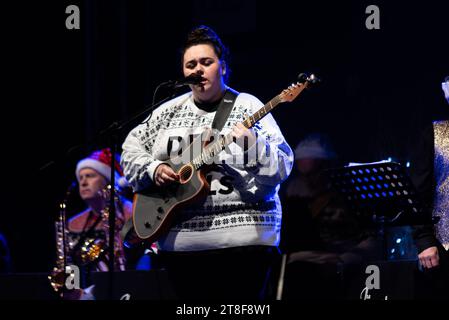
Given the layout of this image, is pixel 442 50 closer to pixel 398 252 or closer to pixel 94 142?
pixel 398 252

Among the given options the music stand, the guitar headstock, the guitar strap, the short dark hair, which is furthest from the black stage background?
the music stand

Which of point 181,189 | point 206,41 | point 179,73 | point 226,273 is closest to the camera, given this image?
point 226,273

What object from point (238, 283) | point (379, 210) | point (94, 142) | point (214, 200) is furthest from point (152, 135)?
point (379, 210)

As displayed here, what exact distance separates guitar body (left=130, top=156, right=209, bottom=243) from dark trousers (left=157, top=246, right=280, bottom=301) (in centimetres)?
22

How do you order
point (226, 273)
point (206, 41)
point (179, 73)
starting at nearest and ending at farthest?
point (226, 273) → point (206, 41) → point (179, 73)

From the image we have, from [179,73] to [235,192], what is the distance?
2.40 meters

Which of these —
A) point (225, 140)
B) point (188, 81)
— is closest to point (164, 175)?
point (225, 140)

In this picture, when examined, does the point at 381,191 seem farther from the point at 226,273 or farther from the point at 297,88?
the point at 226,273

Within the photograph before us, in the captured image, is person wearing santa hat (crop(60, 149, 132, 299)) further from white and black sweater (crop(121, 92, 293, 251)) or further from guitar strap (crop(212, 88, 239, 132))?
guitar strap (crop(212, 88, 239, 132))

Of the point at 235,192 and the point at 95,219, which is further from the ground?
the point at 235,192

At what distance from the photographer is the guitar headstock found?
149 inches

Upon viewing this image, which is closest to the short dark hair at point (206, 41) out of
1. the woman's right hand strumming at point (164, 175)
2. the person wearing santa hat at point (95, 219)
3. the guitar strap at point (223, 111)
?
the guitar strap at point (223, 111)

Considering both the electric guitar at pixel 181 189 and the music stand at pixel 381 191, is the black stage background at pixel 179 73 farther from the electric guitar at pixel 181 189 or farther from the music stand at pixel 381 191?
the music stand at pixel 381 191

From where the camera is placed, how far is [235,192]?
3.65 metres
